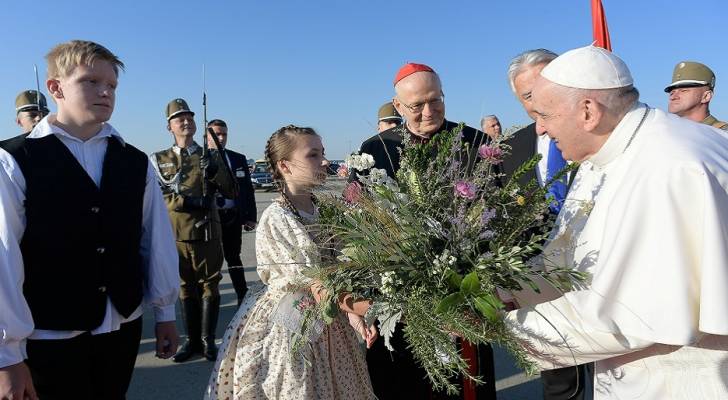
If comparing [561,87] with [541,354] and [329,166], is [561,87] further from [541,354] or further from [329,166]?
[329,166]

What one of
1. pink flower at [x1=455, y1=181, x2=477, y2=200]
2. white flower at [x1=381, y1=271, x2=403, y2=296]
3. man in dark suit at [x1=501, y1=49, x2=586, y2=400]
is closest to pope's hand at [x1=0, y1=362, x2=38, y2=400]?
white flower at [x1=381, y1=271, x2=403, y2=296]

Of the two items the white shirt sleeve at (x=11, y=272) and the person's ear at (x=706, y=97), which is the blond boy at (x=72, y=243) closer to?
the white shirt sleeve at (x=11, y=272)

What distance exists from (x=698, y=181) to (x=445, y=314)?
787 millimetres

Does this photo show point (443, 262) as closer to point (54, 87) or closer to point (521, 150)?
point (521, 150)

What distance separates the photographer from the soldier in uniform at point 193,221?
4781 mm

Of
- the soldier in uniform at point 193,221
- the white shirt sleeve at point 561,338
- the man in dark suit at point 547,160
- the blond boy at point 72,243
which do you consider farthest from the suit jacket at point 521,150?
the soldier in uniform at point 193,221

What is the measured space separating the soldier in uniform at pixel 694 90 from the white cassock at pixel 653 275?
10.9 feet

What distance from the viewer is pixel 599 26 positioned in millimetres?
3250

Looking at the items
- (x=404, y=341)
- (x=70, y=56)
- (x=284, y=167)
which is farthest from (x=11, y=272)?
(x=404, y=341)

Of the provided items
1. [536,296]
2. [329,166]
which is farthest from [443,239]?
[329,166]

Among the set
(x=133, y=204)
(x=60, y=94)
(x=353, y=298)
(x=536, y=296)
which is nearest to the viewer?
(x=536, y=296)

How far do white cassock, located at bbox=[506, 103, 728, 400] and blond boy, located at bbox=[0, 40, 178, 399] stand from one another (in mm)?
1702

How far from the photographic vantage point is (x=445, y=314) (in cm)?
152

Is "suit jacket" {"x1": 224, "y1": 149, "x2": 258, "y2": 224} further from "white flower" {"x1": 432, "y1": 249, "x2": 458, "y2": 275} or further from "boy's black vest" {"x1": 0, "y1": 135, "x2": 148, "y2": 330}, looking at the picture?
"white flower" {"x1": 432, "y1": 249, "x2": 458, "y2": 275}
